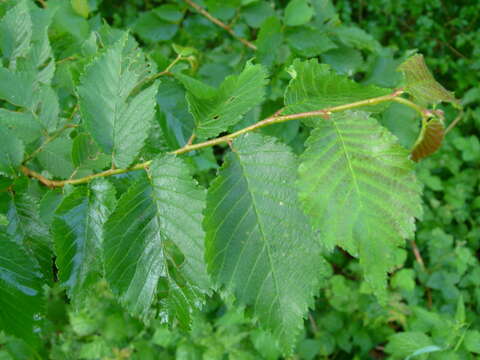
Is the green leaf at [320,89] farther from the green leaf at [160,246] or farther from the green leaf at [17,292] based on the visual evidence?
the green leaf at [17,292]

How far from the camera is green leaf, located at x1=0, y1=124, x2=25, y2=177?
2.24 ft

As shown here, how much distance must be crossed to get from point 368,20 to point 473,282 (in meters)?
2.05

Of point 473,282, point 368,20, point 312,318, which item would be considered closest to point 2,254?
point 312,318

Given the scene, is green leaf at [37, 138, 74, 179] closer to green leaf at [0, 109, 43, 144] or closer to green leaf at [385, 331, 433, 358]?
green leaf at [0, 109, 43, 144]

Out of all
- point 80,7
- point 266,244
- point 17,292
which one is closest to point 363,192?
point 266,244

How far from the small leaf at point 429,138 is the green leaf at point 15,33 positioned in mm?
775

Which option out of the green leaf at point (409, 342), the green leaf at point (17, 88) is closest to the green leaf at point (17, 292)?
the green leaf at point (17, 88)

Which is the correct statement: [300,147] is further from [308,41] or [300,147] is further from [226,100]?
[226,100]

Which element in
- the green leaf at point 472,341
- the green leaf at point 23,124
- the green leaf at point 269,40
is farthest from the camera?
the green leaf at point 472,341

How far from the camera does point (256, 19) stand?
1.42 metres

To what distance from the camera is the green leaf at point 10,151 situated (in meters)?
0.68

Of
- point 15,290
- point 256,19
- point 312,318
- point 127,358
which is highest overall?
point 256,19

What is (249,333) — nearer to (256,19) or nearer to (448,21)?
(256,19)

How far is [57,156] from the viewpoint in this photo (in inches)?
30.0
